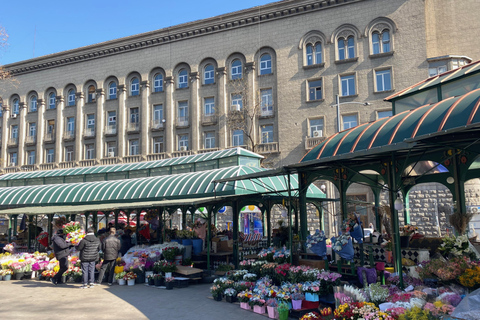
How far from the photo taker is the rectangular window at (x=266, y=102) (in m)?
38.5

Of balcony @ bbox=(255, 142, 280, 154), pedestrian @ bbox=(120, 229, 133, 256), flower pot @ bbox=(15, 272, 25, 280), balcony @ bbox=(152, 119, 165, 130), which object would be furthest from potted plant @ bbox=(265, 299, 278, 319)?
balcony @ bbox=(152, 119, 165, 130)

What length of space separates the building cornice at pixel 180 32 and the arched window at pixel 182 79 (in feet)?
10.6

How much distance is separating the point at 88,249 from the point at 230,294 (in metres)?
6.00

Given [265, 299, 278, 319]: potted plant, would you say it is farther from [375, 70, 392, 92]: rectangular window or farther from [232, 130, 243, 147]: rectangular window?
[232, 130, 243, 147]: rectangular window

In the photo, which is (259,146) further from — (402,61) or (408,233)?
(408,233)

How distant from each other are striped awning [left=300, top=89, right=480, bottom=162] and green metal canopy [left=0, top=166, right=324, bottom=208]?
6.44 meters

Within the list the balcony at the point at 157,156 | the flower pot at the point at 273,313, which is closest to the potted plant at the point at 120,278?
the flower pot at the point at 273,313

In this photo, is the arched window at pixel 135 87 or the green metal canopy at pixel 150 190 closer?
the green metal canopy at pixel 150 190

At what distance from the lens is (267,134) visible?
125 feet

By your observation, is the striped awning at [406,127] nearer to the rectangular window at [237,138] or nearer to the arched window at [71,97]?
the rectangular window at [237,138]

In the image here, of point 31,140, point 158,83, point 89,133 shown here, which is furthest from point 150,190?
point 31,140

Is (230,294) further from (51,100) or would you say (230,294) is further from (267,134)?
(51,100)

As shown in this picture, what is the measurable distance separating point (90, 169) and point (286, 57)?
64.8 ft

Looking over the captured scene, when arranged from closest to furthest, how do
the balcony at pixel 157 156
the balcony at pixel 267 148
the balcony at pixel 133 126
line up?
1. the balcony at pixel 267 148
2. the balcony at pixel 157 156
3. the balcony at pixel 133 126
